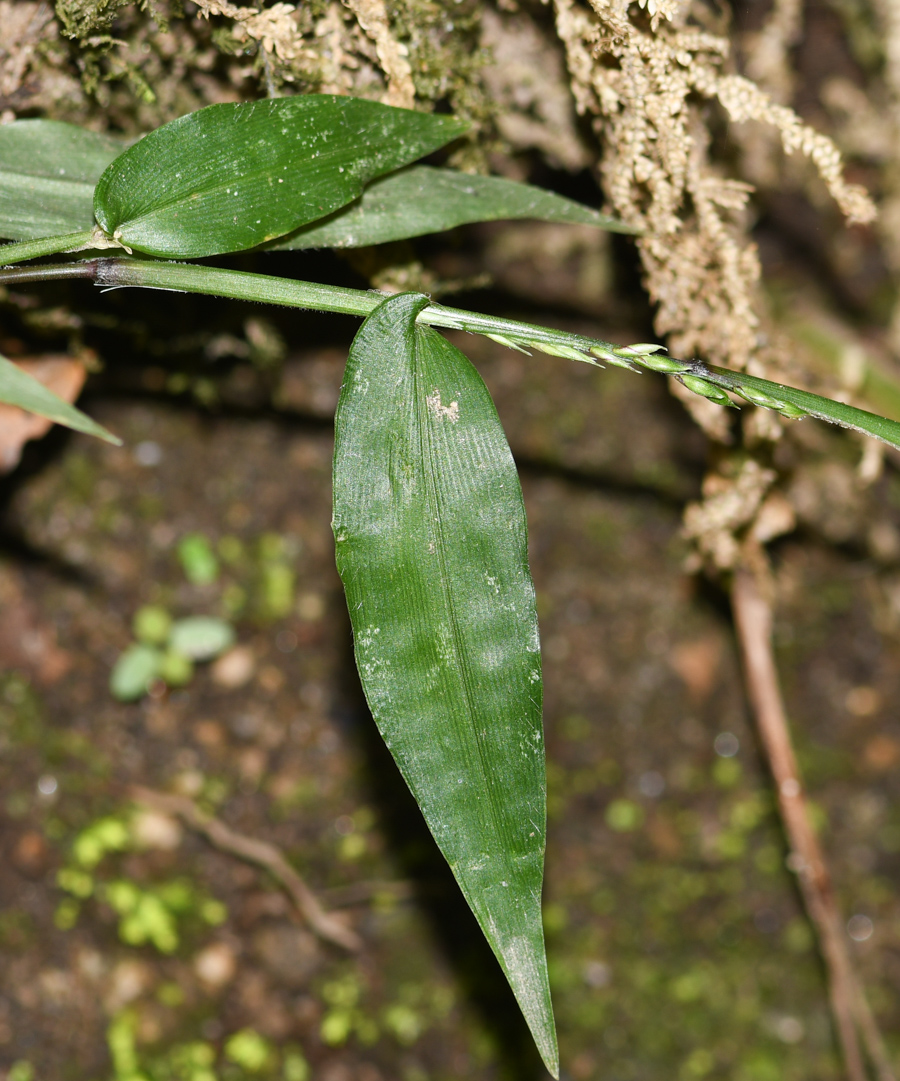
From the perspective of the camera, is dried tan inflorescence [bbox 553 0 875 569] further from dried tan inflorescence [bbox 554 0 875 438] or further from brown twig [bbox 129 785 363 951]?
brown twig [bbox 129 785 363 951]

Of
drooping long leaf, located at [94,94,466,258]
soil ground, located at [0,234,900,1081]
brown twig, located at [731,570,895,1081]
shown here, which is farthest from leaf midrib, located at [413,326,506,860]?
brown twig, located at [731,570,895,1081]

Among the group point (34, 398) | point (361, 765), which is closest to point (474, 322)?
point (34, 398)

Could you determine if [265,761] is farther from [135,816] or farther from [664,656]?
[664,656]

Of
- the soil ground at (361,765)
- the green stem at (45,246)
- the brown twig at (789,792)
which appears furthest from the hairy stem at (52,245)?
the brown twig at (789,792)

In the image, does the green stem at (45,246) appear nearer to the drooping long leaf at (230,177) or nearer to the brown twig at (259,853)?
the drooping long leaf at (230,177)

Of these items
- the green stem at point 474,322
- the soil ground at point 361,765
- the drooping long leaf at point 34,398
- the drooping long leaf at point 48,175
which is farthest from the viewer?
the soil ground at point 361,765
